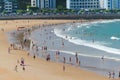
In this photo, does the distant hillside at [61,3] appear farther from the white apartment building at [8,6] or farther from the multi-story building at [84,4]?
the white apartment building at [8,6]

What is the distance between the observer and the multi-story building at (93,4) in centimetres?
14812

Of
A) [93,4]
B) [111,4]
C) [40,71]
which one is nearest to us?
[40,71]

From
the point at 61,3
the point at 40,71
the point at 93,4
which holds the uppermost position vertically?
the point at 61,3

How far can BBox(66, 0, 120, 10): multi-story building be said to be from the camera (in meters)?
148

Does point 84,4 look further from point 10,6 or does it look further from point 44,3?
point 10,6

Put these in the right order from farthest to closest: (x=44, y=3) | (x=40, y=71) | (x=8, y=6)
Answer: (x=44, y=3) → (x=8, y=6) → (x=40, y=71)

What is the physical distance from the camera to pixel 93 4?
495ft

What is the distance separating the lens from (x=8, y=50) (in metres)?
43.1

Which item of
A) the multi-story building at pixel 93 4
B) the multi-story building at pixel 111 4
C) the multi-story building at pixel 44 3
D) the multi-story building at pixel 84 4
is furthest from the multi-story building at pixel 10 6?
the multi-story building at pixel 111 4

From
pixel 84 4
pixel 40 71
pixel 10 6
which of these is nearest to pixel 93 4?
pixel 84 4

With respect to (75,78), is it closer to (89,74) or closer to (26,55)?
(89,74)

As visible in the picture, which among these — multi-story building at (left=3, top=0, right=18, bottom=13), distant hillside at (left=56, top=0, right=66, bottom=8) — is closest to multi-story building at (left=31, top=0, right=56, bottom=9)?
distant hillside at (left=56, top=0, right=66, bottom=8)

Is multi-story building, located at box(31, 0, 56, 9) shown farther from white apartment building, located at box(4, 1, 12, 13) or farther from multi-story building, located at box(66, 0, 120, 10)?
white apartment building, located at box(4, 1, 12, 13)

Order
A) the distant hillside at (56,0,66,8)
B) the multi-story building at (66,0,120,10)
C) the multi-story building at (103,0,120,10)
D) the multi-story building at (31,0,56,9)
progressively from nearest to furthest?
1. the multi-story building at (31,0,56,9)
2. the multi-story building at (103,0,120,10)
3. the multi-story building at (66,0,120,10)
4. the distant hillside at (56,0,66,8)
